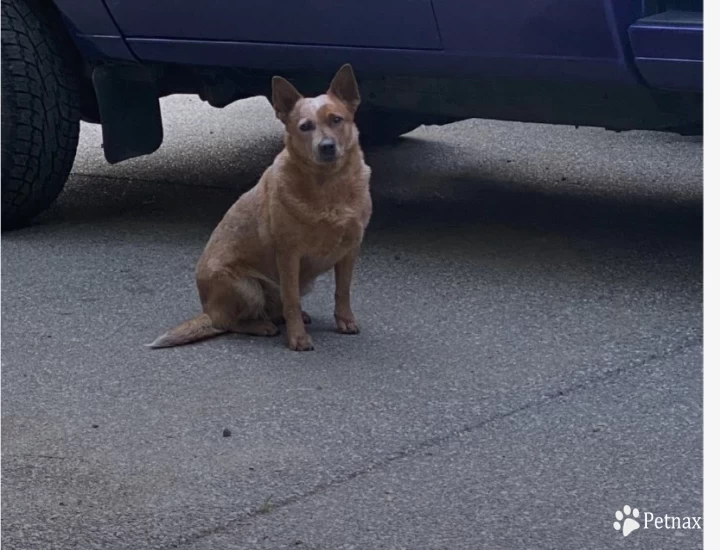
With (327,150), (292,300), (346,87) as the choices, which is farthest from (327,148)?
(292,300)

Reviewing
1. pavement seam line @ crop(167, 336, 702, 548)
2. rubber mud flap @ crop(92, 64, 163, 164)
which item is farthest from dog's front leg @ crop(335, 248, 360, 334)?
rubber mud flap @ crop(92, 64, 163, 164)

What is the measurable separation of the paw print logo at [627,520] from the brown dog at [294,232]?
55.6 inches

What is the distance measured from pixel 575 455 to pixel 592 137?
3.97 m

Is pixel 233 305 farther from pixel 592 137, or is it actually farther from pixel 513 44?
pixel 592 137

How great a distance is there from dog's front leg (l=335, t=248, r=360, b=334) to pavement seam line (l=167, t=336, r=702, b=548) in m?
0.81

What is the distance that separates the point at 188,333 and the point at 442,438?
1.08 m

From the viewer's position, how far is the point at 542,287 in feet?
14.7

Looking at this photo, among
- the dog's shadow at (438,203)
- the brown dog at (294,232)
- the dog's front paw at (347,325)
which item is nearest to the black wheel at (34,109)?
the dog's shadow at (438,203)

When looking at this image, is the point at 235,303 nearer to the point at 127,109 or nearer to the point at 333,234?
the point at 333,234

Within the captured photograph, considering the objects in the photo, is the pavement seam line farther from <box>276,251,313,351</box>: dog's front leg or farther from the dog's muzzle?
the dog's muzzle

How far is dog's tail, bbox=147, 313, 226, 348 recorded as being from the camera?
4004 mm

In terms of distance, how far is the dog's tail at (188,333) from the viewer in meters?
4.00

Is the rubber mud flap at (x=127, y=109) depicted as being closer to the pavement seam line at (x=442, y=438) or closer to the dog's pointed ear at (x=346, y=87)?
the dog's pointed ear at (x=346, y=87)

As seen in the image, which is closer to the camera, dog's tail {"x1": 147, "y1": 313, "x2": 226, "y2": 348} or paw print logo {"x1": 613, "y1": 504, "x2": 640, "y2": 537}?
paw print logo {"x1": 613, "y1": 504, "x2": 640, "y2": 537}
